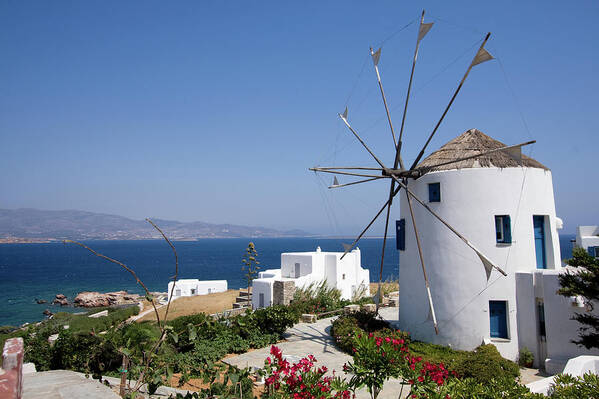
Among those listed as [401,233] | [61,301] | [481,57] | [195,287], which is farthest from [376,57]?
[61,301]

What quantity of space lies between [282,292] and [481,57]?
16417 mm

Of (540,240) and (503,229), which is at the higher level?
(503,229)

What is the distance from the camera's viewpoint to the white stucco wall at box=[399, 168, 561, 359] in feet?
43.5

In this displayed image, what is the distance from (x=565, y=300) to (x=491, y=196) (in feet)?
13.1

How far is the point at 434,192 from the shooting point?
48.1 ft

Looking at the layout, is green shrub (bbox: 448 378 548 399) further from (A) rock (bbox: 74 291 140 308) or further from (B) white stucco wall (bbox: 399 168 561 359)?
(A) rock (bbox: 74 291 140 308)

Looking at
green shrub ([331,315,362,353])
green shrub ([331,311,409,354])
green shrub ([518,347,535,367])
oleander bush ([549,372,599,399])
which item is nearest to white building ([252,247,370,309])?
green shrub ([331,311,409,354])

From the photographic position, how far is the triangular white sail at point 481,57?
10898mm

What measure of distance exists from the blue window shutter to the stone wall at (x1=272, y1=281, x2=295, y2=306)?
42.5 ft

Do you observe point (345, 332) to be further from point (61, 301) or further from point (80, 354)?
point (61, 301)

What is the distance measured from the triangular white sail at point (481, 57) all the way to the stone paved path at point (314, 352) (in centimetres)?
961

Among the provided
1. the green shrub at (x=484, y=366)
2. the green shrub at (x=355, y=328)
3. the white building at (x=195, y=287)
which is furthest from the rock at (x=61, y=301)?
the green shrub at (x=484, y=366)

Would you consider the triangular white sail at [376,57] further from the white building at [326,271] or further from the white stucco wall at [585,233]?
the white stucco wall at [585,233]

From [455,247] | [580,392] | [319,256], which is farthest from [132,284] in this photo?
[580,392]
